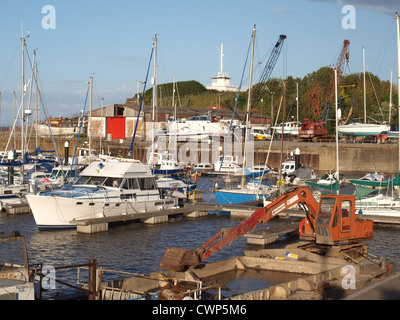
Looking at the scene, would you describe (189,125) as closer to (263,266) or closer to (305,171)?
(305,171)

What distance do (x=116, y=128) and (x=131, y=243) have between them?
59.4 meters

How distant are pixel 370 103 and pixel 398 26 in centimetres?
5800

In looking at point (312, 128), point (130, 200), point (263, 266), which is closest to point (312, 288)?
point (263, 266)

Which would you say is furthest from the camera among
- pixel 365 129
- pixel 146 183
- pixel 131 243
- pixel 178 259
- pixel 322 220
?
pixel 365 129

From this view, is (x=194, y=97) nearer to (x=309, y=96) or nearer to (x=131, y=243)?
(x=309, y=96)

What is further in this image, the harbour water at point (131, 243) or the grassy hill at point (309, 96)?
the grassy hill at point (309, 96)

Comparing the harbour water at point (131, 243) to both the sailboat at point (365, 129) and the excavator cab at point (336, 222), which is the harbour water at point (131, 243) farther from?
the sailboat at point (365, 129)

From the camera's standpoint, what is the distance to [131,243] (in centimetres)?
2434

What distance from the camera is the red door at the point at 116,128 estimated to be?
82.2 m

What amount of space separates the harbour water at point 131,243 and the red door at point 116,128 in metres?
51.7

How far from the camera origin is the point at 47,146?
81688mm

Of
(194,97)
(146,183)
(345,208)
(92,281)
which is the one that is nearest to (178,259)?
(92,281)

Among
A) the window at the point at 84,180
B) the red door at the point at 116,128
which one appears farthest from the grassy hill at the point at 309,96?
the window at the point at 84,180

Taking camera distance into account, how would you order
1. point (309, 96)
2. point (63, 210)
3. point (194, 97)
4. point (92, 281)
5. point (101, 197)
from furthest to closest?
1. point (194, 97)
2. point (309, 96)
3. point (101, 197)
4. point (63, 210)
5. point (92, 281)
